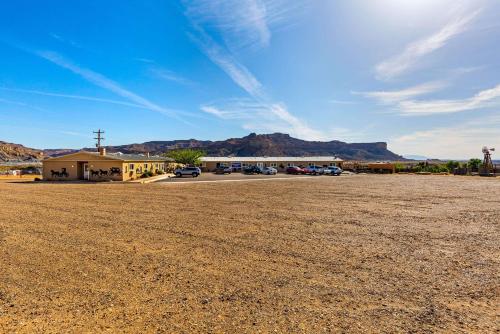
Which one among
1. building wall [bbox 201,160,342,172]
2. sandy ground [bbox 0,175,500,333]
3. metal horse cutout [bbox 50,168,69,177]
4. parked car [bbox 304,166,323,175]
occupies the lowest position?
sandy ground [bbox 0,175,500,333]

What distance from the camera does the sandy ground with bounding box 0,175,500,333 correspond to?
5.55 m

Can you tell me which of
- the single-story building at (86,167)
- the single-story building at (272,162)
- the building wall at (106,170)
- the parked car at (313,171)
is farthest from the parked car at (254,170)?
the building wall at (106,170)

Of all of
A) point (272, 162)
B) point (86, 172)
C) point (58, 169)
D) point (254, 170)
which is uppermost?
point (272, 162)

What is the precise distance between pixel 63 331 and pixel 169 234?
6.56 meters

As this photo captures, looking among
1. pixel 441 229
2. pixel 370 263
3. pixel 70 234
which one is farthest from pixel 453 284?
pixel 70 234

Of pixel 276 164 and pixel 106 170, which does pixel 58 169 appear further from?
pixel 276 164

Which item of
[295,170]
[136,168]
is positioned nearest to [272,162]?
[295,170]

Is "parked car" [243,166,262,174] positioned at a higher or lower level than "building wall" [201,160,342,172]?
lower

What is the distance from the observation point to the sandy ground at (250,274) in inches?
219

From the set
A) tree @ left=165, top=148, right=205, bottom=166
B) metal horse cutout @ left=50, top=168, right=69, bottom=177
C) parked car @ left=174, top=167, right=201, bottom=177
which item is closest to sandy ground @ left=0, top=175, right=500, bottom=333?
metal horse cutout @ left=50, top=168, right=69, bottom=177

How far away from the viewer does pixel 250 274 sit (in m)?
7.71

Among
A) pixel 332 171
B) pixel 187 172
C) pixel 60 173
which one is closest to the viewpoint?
pixel 60 173

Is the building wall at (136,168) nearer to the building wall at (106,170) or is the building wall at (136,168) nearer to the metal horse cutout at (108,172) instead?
the building wall at (106,170)

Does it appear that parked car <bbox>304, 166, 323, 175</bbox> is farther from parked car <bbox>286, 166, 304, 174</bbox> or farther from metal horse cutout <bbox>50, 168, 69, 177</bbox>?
metal horse cutout <bbox>50, 168, 69, 177</bbox>
